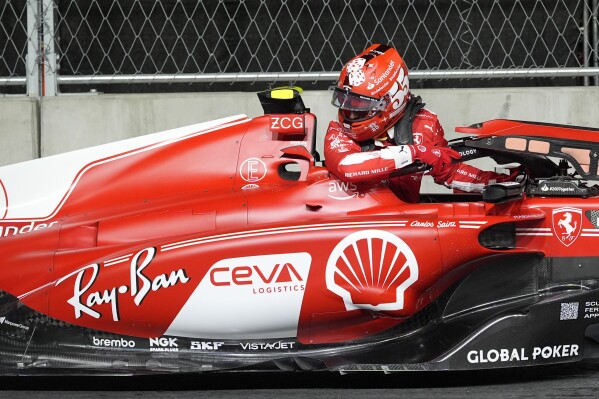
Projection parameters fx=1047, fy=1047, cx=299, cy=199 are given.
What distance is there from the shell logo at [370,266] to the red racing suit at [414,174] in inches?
15.4

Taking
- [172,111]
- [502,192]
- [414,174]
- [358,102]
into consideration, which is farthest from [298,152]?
[172,111]

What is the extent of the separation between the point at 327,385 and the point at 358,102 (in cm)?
139

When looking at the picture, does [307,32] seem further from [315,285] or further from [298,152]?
[315,285]

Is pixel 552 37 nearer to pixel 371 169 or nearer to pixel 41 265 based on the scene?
pixel 371 169

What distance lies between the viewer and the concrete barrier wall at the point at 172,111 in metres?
7.26

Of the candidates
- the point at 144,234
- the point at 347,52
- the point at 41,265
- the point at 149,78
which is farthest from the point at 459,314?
the point at 347,52

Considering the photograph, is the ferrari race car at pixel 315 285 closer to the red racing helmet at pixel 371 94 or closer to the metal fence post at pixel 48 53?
the red racing helmet at pixel 371 94

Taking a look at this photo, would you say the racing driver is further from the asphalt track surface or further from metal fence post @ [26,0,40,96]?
metal fence post @ [26,0,40,96]

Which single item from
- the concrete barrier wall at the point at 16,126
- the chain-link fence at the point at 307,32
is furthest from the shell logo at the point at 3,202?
the chain-link fence at the point at 307,32

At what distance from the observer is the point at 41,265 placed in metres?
4.70

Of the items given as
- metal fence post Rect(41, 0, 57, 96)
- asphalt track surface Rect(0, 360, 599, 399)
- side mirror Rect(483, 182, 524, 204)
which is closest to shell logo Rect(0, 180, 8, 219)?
asphalt track surface Rect(0, 360, 599, 399)

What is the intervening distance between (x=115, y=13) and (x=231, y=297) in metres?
4.48

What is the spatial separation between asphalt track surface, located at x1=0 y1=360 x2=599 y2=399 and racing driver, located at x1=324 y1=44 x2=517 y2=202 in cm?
96

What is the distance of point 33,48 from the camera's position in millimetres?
7285
